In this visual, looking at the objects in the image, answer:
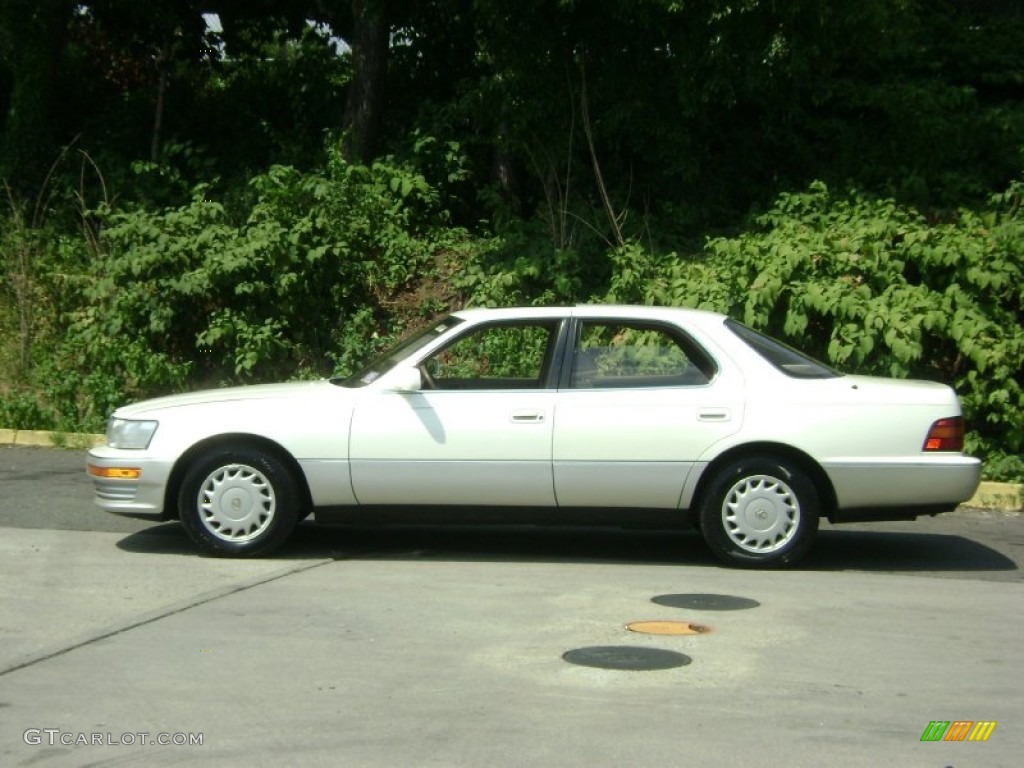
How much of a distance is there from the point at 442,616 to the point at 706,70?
9289 millimetres

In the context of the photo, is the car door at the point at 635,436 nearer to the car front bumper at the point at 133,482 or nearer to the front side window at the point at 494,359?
the front side window at the point at 494,359

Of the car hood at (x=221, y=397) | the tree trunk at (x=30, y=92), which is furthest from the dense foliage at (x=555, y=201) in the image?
the car hood at (x=221, y=397)

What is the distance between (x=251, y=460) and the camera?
338 inches

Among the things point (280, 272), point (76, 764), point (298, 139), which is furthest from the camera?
point (298, 139)

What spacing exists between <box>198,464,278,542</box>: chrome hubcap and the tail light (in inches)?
151

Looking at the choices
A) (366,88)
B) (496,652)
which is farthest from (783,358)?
(366,88)

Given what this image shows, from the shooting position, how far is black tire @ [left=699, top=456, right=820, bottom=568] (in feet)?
27.9

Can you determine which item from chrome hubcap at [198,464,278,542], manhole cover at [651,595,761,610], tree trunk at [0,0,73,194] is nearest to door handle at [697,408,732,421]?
manhole cover at [651,595,761,610]

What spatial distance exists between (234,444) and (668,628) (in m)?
2.98

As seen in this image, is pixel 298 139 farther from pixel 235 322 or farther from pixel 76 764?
pixel 76 764

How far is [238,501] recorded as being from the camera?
8.66 metres

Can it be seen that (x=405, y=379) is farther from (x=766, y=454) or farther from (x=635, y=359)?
(x=766, y=454)

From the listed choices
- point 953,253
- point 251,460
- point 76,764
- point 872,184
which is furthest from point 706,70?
point 76,764

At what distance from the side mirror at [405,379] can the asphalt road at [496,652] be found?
3.49ft
